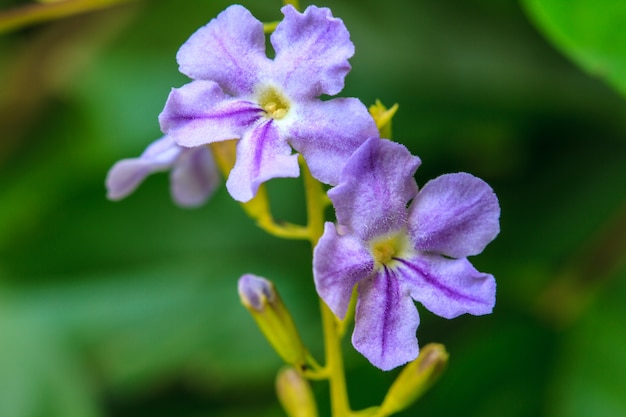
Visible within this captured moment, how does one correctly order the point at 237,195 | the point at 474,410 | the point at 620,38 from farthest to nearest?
the point at 474,410 → the point at 620,38 → the point at 237,195

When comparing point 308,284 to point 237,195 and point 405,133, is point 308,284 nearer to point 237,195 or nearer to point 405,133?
point 405,133

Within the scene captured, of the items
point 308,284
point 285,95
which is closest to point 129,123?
point 308,284

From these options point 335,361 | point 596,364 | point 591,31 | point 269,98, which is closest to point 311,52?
point 269,98

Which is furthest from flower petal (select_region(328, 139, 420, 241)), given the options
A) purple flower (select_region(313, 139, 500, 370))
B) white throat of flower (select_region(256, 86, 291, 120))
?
white throat of flower (select_region(256, 86, 291, 120))

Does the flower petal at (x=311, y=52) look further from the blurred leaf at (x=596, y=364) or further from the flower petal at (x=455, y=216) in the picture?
the blurred leaf at (x=596, y=364)

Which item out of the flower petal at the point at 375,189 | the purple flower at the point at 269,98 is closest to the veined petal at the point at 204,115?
the purple flower at the point at 269,98

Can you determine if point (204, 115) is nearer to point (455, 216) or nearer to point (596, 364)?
point (455, 216)

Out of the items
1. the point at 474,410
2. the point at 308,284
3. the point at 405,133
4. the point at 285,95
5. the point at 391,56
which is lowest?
the point at 474,410
